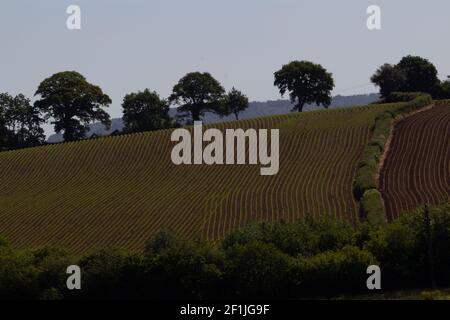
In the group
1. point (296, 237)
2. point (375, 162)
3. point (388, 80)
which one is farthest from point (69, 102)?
point (296, 237)

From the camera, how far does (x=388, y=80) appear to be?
119 metres

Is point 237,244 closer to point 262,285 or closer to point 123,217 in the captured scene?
point 262,285

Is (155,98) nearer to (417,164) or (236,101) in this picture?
(236,101)

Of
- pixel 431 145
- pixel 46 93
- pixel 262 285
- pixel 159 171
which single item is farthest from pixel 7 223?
pixel 46 93

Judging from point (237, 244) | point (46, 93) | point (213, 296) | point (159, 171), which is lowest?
point (213, 296)

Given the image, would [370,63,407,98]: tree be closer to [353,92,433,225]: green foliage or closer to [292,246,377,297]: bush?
[353,92,433,225]: green foliage

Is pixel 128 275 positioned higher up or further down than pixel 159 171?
further down

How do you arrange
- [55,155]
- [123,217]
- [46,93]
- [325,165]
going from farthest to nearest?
[46,93] → [55,155] → [325,165] → [123,217]

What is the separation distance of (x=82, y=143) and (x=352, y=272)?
5262cm

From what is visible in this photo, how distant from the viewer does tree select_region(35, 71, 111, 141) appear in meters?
116

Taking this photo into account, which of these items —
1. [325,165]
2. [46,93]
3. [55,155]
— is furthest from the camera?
[46,93]

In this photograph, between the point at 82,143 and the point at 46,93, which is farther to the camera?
the point at 46,93

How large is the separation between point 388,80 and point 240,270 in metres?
83.5

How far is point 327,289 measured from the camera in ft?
137
